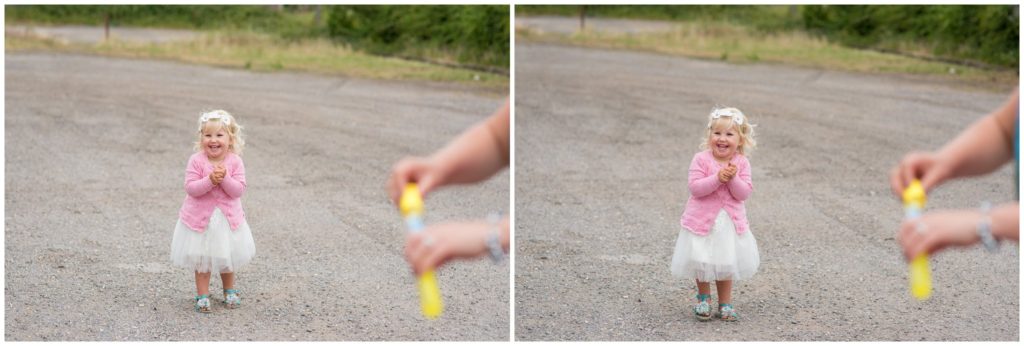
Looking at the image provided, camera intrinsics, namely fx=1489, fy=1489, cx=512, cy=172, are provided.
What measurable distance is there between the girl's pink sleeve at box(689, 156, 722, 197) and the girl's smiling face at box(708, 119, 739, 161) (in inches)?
2.1

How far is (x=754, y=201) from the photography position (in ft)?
18.6

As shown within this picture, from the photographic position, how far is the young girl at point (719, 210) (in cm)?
355

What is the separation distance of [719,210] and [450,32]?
1.92 metres

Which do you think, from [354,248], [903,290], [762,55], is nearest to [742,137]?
[903,290]

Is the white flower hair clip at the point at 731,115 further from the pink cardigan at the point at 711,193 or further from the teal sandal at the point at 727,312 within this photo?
the teal sandal at the point at 727,312

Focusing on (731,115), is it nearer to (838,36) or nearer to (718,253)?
(718,253)

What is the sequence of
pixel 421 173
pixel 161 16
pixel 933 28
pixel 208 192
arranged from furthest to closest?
pixel 933 28, pixel 161 16, pixel 208 192, pixel 421 173

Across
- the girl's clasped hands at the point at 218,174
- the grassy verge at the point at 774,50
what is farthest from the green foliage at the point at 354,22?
the girl's clasped hands at the point at 218,174

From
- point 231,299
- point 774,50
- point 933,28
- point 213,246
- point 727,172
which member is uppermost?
point 933,28

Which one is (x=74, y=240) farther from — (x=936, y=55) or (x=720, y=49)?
(x=936, y=55)

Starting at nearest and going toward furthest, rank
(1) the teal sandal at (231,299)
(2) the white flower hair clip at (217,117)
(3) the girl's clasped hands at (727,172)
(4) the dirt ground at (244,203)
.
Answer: (3) the girl's clasped hands at (727,172)
(2) the white flower hair clip at (217,117)
(1) the teal sandal at (231,299)
(4) the dirt ground at (244,203)

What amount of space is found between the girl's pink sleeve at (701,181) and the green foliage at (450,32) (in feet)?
5.81

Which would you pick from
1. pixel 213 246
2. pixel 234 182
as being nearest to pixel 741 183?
pixel 234 182

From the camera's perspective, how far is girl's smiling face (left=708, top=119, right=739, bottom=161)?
352 cm
